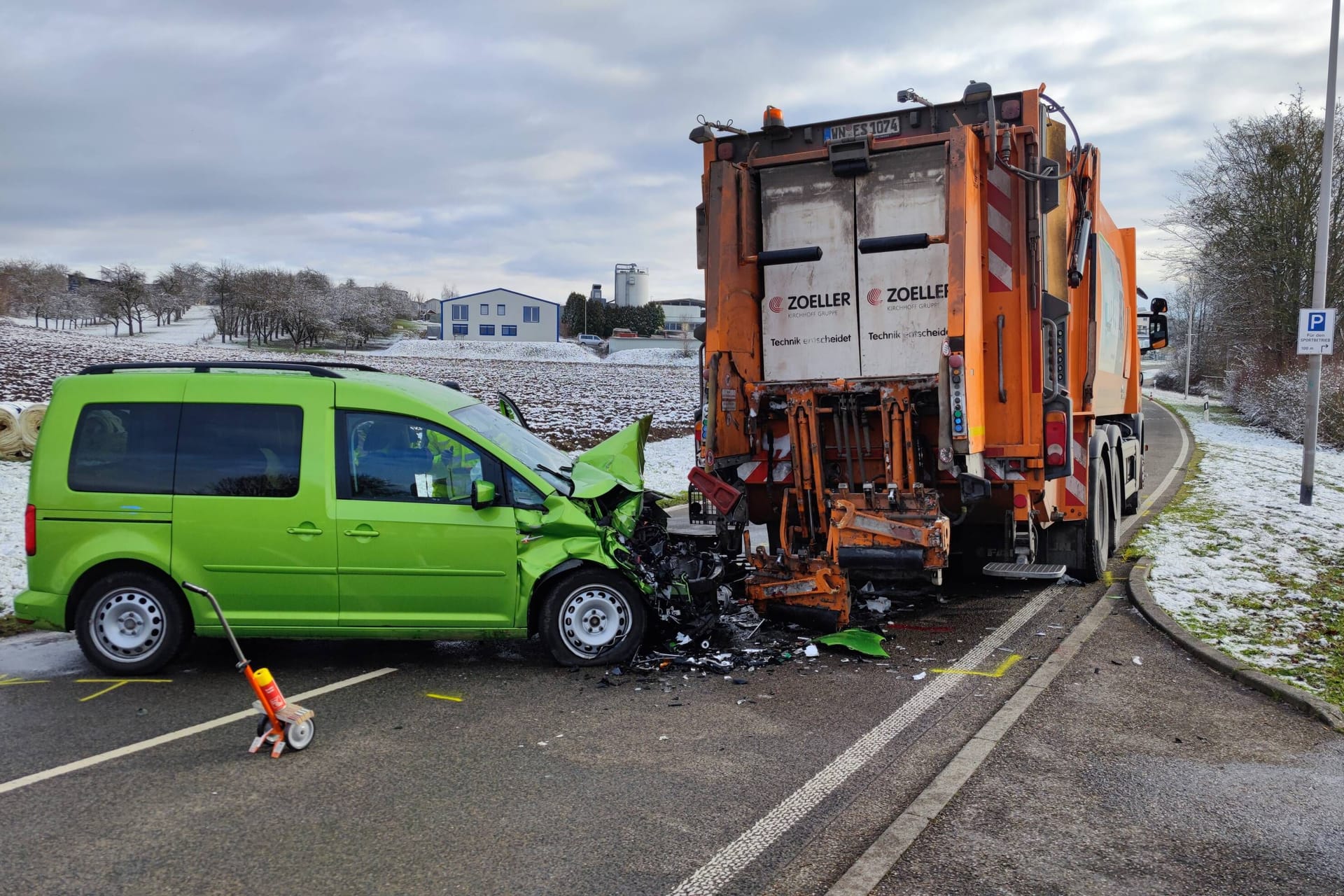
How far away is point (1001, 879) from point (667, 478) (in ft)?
42.1

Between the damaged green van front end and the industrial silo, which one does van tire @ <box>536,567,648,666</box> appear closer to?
the damaged green van front end

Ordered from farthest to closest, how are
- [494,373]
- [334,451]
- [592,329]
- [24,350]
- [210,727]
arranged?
[592,329] < [494,373] < [24,350] < [334,451] < [210,727]

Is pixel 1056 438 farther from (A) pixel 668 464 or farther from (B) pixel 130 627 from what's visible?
(A) pixel 668 464

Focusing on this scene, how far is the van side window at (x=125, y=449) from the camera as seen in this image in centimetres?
592

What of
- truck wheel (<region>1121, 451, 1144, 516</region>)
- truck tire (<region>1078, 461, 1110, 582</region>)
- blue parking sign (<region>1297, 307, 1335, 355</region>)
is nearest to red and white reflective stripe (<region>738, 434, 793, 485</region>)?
truck tire (<region>1078, 461, 1110, 582</region>)

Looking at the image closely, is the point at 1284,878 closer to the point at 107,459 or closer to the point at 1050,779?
the point at 1050,779

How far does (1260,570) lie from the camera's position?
8883mm

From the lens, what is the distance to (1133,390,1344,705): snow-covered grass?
20.6 feet

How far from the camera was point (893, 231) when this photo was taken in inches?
274

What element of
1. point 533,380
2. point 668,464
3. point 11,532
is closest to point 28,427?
point 11,532

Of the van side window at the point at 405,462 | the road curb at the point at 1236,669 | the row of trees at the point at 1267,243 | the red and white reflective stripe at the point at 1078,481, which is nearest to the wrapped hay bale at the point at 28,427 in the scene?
the van side window at the point at 405,462

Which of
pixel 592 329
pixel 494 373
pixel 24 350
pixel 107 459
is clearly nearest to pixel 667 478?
pixel 107 459

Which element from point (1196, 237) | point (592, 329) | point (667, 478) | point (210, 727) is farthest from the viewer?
point (592, 329)

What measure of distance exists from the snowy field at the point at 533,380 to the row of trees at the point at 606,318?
3390cm
